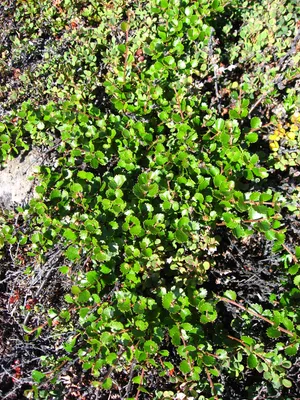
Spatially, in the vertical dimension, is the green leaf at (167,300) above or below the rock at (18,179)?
below

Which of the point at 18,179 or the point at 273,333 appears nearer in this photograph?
the point at 273,333

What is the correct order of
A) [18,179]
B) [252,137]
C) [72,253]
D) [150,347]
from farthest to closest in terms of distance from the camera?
[18,179] < [252,137] < [72,253] < [150,347]

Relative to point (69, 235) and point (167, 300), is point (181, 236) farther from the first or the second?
point (69, 235)

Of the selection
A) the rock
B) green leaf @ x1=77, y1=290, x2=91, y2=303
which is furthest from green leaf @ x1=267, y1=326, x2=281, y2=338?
the rock

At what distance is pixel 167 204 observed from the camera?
172 cm

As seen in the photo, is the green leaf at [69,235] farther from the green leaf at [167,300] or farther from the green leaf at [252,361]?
the green leaf at [252,361]

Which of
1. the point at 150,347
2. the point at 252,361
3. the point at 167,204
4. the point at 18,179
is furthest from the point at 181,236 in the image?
the point at 18,179

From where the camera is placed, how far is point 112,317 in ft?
5.43

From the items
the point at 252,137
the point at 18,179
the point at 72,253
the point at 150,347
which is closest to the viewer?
the point at 150,347

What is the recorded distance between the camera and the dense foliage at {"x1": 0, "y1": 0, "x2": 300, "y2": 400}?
5.32 feet

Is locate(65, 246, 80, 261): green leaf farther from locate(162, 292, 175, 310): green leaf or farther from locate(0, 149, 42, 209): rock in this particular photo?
locate(0, 149, 42, 209): rock

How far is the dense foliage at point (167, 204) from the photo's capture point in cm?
162

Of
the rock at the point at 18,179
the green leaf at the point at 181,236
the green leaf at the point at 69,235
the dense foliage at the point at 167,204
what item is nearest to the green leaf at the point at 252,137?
the dense foliage at the point at 167,204

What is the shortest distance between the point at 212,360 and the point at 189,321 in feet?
0.59
